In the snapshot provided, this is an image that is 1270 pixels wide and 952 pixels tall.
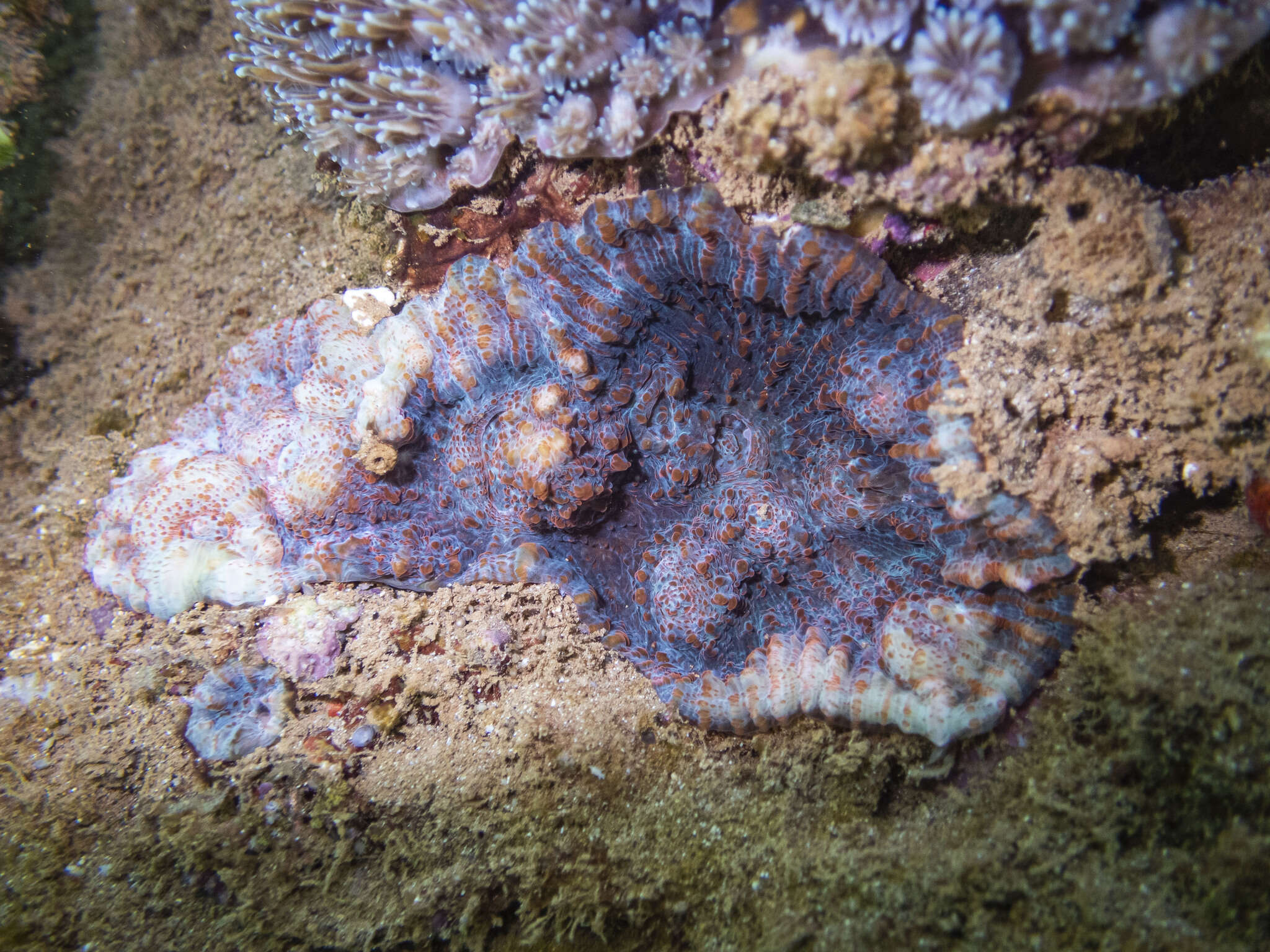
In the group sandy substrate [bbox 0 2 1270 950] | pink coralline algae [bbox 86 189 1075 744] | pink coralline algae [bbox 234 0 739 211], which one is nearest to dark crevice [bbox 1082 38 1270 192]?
sandy substrate [bbox 0 2 1270 950]

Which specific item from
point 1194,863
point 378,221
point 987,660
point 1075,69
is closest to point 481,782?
point 987,660

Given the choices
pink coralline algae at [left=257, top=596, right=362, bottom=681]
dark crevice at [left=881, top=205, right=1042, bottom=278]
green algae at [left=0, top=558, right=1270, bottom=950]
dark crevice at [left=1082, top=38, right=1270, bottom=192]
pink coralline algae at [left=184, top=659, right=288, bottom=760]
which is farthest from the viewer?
pink coralline algae at [left=257, top=596, right=362, bottom=681]

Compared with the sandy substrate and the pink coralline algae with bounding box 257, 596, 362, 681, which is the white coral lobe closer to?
the sandy substrate

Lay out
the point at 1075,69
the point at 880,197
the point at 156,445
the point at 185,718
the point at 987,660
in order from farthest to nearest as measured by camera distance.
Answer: the point at 156,445
the point at 185,718
the point at 987,660
the point at 880,197
the point at 1075,69

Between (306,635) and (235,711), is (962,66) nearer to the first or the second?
(306,635)

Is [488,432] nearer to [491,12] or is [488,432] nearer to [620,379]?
[620,379]
